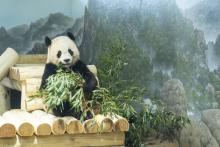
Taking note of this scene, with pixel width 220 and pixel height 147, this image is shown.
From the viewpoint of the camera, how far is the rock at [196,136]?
10.7ft

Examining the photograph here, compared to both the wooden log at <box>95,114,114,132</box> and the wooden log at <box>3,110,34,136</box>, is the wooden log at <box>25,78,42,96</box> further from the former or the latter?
the wooden log at <box>95,114,114,132</box>

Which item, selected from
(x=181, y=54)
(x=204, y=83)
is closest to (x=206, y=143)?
(x=204, y=83)

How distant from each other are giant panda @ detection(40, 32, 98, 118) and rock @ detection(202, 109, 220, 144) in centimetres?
84

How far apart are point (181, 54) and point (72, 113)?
98 centimetres

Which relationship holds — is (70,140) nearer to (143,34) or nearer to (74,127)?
(74,127)

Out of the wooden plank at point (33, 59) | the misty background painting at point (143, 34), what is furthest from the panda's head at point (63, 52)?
the wooden plank at point (33, 59)

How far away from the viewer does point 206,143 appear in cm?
330

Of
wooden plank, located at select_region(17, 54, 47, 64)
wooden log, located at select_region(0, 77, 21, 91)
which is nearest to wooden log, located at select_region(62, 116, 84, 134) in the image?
wooden log, located at select_region(0, 77, 21, 91)

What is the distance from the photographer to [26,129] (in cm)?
286

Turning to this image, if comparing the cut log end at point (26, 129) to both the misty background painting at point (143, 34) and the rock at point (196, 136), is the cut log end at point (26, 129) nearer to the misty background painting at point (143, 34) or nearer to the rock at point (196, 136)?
the misty background painting at point (143, 34)

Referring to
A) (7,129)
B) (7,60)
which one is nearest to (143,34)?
(7,60)

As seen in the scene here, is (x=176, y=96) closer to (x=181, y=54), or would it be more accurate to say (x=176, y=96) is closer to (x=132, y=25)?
(x=181, y=54)

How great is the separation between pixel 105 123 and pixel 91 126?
0.10 meters

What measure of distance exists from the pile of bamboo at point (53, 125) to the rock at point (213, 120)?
0.64 metres
